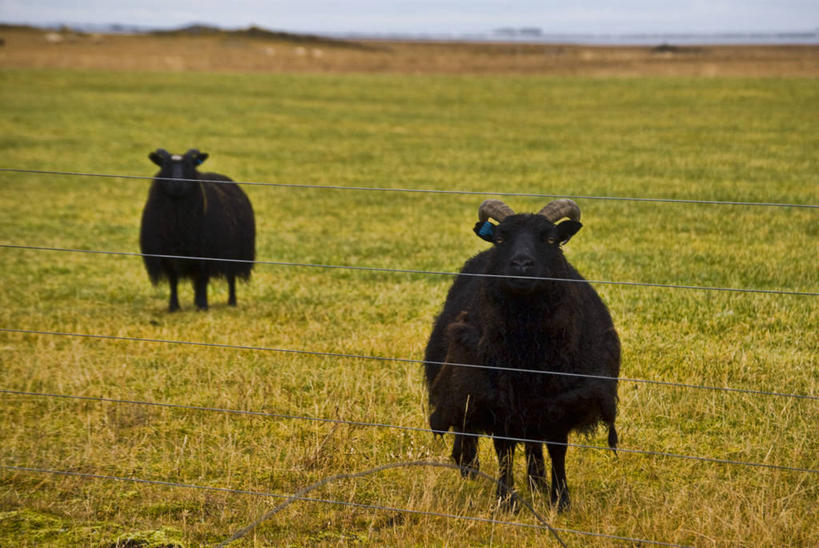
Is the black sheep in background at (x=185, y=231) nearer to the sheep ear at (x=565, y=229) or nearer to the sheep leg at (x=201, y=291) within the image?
the sheep leg at (x=201, y=291)

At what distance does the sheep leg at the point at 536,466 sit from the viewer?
18.9 feet

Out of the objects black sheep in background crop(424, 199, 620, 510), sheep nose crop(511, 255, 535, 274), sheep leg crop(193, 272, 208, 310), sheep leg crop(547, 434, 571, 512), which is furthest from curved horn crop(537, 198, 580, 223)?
sheep leg crop(193, 272, 208, 310)

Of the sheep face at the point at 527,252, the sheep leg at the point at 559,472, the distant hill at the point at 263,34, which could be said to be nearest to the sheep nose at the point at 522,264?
the sheep face at the point at 527,252

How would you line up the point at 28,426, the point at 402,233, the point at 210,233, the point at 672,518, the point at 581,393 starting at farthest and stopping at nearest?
the point at 402,233, the point at 210,233, the point at 28,426, the point at 581,393, the point at 672,518

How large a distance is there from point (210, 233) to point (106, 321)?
2112 millimetres

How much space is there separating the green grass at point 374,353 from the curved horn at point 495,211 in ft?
5.67

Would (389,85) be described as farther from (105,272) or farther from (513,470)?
(513,470)

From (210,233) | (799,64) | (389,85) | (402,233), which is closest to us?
(210,233)

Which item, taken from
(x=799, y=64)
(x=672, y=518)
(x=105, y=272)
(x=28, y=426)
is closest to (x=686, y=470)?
(x=672, y=518)

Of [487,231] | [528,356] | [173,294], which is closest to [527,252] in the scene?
[487,231]

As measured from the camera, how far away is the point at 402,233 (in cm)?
1775

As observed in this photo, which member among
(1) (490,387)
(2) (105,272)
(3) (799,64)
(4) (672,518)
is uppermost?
(3) (799,64)

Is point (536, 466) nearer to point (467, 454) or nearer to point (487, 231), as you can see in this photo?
point (467, 454)

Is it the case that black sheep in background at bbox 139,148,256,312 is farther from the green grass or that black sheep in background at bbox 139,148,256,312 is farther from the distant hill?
the distant hill
